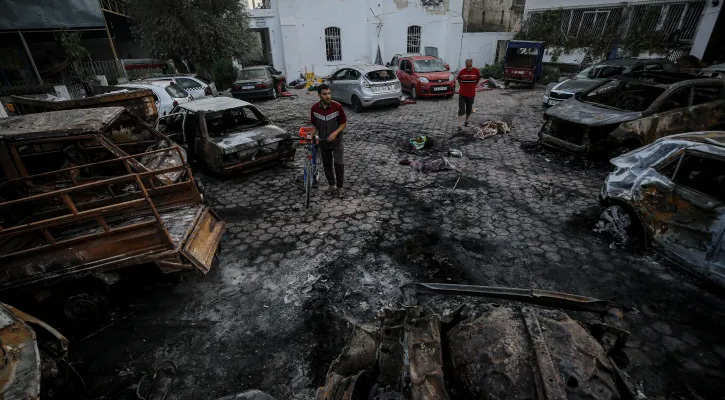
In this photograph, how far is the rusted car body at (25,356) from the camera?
7.04 feet

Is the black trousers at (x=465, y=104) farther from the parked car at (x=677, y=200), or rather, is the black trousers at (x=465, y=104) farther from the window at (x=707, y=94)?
the parked car at (x=677, y=200)

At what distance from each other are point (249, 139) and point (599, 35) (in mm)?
18583

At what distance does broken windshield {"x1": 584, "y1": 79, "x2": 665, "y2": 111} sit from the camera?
7.02 meters

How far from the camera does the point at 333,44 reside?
66.6 feet

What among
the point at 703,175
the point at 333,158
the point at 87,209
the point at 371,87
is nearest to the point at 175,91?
the point at 371,87

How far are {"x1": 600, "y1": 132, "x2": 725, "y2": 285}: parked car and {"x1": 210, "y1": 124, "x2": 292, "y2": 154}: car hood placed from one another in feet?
19.3

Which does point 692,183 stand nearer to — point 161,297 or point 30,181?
point 161,297

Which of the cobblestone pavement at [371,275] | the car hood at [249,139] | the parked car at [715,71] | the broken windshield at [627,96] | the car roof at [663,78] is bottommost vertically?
the cobblestone pavement at [371,275]

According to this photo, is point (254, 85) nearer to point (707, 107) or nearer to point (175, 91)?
point (175, 91)

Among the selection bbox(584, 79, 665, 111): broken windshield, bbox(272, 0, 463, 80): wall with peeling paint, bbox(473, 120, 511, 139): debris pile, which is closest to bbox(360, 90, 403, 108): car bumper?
bbox(473, 120, 511, 139): debris pile

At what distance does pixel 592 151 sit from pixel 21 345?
28.4 feet

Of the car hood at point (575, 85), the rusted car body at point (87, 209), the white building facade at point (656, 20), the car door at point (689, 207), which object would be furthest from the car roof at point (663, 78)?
the white building facade at point (656, 20)

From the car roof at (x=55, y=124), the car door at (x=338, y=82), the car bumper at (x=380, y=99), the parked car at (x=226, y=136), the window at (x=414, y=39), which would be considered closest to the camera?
the car roof at (x=55, y=124)

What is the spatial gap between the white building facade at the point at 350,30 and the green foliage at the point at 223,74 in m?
2.66
